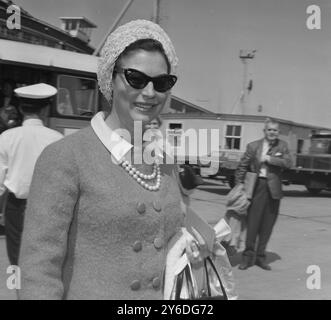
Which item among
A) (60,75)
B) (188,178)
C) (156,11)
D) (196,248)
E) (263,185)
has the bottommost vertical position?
(263,185)

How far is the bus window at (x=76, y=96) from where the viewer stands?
7.38m

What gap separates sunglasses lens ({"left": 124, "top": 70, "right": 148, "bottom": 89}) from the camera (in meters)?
1.31

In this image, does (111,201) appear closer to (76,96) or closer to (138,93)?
(138,93)

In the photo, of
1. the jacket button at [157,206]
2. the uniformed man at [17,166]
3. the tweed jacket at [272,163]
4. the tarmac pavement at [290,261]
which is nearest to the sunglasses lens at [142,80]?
the jacket button at [157,206]

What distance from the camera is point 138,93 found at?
1.33 meters

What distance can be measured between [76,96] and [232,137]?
36.7ft

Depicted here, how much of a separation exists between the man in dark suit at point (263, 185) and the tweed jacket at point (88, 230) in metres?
4.35

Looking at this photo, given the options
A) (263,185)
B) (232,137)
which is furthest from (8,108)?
(232,137)

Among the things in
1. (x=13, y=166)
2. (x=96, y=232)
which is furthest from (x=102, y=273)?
(x=13, y=166)

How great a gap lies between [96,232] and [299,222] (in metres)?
7.96

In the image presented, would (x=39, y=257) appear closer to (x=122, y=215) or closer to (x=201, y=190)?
(x=122, y=215)

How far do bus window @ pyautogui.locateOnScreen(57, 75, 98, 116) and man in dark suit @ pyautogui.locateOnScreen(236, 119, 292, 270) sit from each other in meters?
2.90

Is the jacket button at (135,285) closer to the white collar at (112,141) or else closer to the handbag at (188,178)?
the white collar at (112,141)
